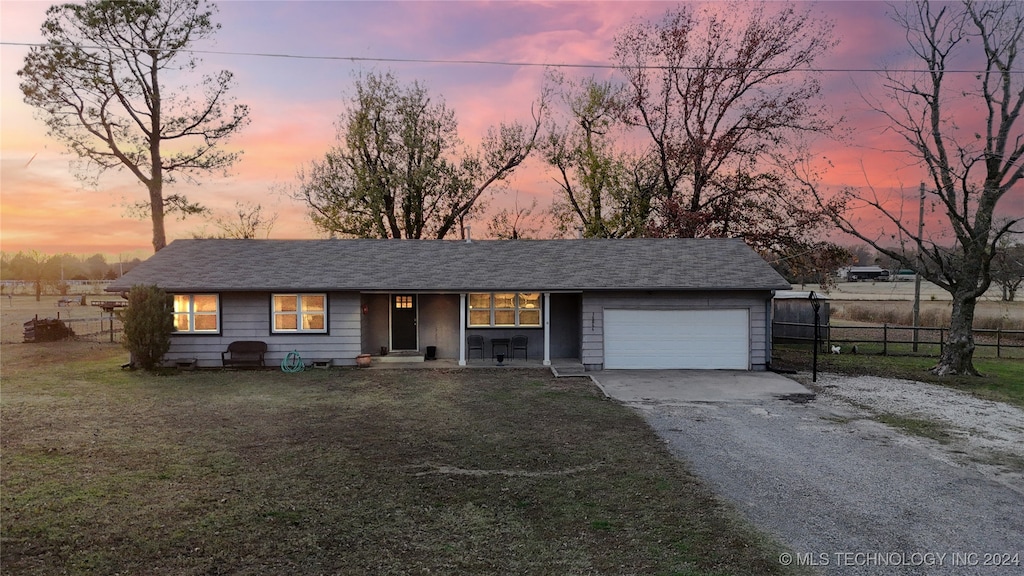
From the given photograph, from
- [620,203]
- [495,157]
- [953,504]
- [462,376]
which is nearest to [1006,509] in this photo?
[953,504]

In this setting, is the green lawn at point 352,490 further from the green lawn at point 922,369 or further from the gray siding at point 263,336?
the green lawn at point 922,369

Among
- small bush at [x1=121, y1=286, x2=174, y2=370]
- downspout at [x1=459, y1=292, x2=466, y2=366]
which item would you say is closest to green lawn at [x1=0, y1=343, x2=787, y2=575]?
small bush at [x1=121, y1=286, x2=174, y2=370]

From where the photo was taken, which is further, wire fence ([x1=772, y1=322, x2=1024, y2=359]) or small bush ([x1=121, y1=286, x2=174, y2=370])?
wire fence ([x1=772, y1=322, x2=1024, y2=359])

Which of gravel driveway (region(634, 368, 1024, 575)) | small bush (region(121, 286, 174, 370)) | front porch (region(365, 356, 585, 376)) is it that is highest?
small bush (region(121, 286, 174, 370))

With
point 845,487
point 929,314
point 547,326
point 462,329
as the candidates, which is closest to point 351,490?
point 845,487

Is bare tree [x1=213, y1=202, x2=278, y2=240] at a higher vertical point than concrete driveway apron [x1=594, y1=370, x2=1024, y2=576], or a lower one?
higher

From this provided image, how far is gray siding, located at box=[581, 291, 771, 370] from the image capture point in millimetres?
15219

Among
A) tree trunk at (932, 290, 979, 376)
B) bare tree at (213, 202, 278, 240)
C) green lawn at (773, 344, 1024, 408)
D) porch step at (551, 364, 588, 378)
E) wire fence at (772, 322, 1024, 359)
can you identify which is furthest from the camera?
bare tree at (213, 202, 278, 240)

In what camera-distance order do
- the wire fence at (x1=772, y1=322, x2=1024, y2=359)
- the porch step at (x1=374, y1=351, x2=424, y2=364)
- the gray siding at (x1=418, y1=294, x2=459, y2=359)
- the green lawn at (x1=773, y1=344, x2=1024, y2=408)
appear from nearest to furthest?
the green lawn at (x1=773, y1=344, x2=1024, y2=408) → the porch step at (x1=374, y1=351, x2=424, y2=364) → the gray siding at (x1=418, y1=294, x2=459, y2=359) → the wire fence at (x1=772, y1=322, x2=1024, y2=359)

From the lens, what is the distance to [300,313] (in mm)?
15547

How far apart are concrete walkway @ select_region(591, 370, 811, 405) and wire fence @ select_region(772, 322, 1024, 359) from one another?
5.65 meters

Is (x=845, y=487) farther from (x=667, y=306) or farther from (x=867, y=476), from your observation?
(x=667, y=306)

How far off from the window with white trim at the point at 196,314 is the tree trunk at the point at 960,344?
2037 centimetres

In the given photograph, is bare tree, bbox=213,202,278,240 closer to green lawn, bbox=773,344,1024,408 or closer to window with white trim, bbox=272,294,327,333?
window with white trim, bbox=272,294,327,333
